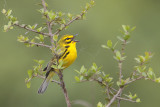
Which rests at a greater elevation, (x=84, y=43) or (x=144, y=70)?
(x=84, y=43)

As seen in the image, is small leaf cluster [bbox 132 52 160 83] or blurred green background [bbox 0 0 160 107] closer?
small leaf cluster [bbox 132 52 160 83]

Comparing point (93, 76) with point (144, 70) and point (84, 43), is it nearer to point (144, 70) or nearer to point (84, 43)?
point (144, 70)

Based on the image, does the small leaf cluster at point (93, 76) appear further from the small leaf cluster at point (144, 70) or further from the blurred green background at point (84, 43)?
the blurred green background at point (84, 43)

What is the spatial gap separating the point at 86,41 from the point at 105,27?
907 millimetres

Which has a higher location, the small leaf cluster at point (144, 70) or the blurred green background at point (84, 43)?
the blurred green background at point (84, 43)

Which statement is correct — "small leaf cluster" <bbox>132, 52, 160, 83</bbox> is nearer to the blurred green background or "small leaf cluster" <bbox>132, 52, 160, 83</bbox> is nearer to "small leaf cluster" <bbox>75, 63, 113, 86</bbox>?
"small leaf cluster" <bbox>75, 63, 113, 86</bbox>

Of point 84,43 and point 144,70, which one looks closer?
point 144,70

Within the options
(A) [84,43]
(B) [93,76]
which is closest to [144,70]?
(B) [93,76]

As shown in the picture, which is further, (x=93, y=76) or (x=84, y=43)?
(x=84, y=43)

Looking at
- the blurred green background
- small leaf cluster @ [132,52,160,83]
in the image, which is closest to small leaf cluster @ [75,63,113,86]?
small leaf cluster @ [132,52,160,83]

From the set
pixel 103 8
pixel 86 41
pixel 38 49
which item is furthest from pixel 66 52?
pixel 103 8

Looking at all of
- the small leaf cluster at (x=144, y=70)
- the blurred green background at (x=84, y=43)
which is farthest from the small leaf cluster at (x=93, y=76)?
the blurred green background at (x=84, y=43)

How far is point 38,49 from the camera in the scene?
8.86 metres

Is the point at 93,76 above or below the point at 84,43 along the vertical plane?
below
